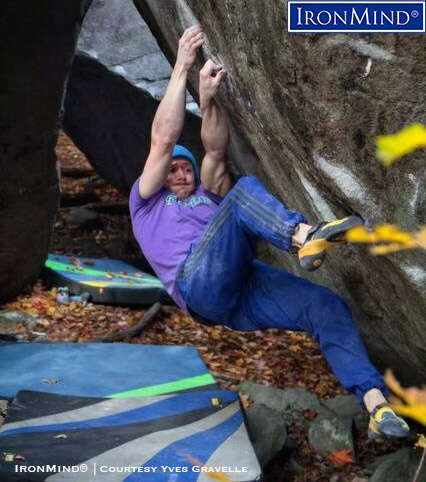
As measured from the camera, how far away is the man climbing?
3.96 m

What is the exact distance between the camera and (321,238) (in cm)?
371

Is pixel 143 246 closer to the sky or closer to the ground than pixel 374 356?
closer to the sky

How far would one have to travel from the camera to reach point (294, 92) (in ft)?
13.2

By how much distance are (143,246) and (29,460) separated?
1.65m

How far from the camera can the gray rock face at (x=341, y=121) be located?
3537mm

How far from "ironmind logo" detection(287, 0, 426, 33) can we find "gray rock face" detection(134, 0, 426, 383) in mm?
44

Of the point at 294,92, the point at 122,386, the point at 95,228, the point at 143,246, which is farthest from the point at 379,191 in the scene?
the point at 95,228

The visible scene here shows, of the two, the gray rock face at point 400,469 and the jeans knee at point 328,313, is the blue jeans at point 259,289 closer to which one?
the jeans knee at point 328,313

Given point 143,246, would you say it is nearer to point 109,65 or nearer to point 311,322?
point 311,322

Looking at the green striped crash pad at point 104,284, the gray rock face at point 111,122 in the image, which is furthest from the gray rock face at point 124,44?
the green striped crash pad at point 104,284

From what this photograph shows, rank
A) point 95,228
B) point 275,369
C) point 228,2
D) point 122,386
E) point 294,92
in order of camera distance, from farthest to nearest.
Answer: point 95,228 → point 275,369 → point 122,386 → point 228,2 → point 294,92

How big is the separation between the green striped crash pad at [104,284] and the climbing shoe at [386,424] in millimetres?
5938

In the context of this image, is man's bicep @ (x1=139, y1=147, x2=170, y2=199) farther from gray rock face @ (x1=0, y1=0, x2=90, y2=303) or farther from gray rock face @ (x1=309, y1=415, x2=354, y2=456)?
gray rock face @ (x1=0, y1=0, x2=90, y2=303)

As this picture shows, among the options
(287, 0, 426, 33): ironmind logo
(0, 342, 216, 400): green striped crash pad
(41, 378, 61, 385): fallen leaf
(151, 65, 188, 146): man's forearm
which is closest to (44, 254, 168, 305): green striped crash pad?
(0, 342, 216, 400): green striped crash pad
